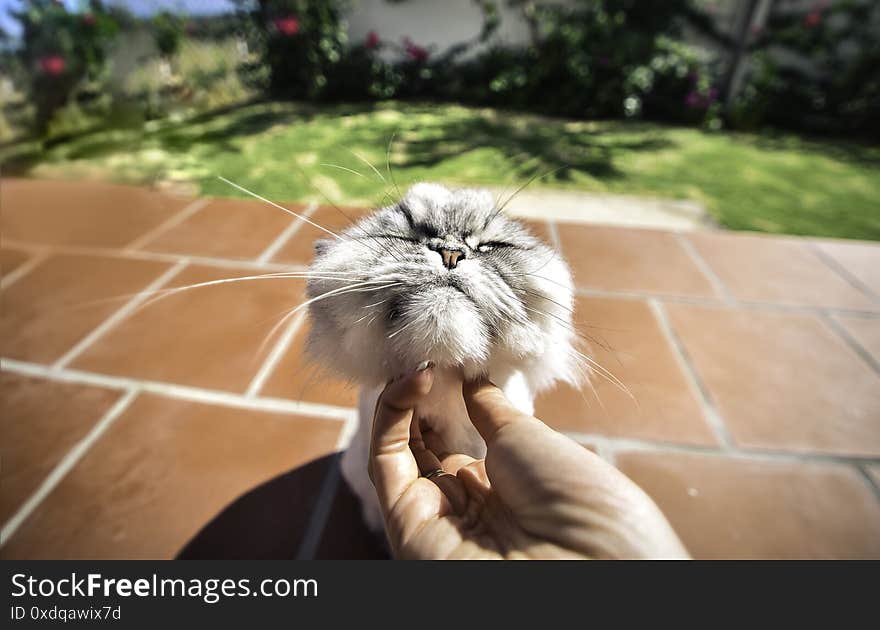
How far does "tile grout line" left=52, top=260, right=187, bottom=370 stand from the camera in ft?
6.59

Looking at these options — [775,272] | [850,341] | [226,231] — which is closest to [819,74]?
[775,272]

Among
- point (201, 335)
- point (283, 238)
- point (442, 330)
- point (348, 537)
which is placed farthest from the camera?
point (283, 238)

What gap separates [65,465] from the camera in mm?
1566

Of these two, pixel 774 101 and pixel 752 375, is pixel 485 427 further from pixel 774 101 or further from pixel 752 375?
pixel 774 101

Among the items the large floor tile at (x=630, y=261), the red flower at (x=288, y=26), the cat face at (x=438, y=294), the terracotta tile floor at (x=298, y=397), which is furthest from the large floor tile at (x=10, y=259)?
the red flower at (x=288, y=26)

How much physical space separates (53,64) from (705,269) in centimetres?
494

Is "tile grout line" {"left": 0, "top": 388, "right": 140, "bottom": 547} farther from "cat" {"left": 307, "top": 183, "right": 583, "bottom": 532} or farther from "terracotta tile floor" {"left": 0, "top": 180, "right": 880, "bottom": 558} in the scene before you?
"cat" {"left": 307, "top": 183, "right": 583, "bottom": 532}

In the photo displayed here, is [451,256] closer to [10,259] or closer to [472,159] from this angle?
[10,259]

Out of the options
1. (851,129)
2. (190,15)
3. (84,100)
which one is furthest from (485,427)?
(851,129)

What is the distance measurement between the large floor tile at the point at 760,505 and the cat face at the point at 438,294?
81cm

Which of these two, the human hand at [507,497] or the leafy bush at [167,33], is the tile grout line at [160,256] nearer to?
the human hand at [507,497]

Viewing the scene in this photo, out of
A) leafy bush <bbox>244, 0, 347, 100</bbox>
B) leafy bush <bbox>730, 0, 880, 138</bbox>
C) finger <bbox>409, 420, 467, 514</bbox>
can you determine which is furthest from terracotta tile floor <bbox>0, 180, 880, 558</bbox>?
leafy bush <bbox>730, 0, 880, 138</bbox>

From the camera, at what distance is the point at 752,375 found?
197 centimetres

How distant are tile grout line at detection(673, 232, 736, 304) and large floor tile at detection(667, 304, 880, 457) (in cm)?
14
